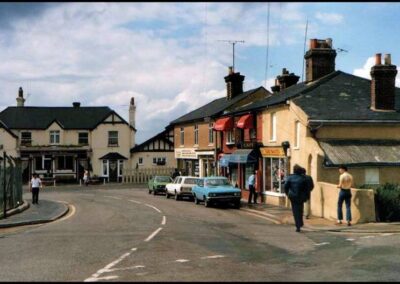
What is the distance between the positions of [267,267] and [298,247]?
2.98 metres

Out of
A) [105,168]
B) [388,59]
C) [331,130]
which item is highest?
[388,59]

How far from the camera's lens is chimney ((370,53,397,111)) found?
2505 cm

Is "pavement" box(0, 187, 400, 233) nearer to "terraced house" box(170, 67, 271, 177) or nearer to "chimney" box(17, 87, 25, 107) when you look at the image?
"terraced house" box(170, 67, 271, 177)

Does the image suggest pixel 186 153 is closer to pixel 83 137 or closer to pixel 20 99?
pixel 83 137

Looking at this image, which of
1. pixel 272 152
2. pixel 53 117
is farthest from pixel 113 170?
pixel 272 152

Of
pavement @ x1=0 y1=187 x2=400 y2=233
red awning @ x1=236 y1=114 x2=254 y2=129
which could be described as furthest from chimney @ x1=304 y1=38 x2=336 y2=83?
pavement @ x1=0 y1=187 x2=400 y2=233

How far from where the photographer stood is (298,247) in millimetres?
13422

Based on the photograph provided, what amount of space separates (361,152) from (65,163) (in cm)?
4446

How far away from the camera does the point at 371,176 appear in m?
23.3

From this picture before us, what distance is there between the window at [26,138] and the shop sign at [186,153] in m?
20.2

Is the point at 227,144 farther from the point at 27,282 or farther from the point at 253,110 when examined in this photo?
the point at 27,282

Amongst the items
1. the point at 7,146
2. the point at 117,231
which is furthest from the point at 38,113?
the point at 117,231

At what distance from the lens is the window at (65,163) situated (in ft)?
204

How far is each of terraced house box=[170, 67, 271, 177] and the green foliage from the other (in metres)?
18.7
